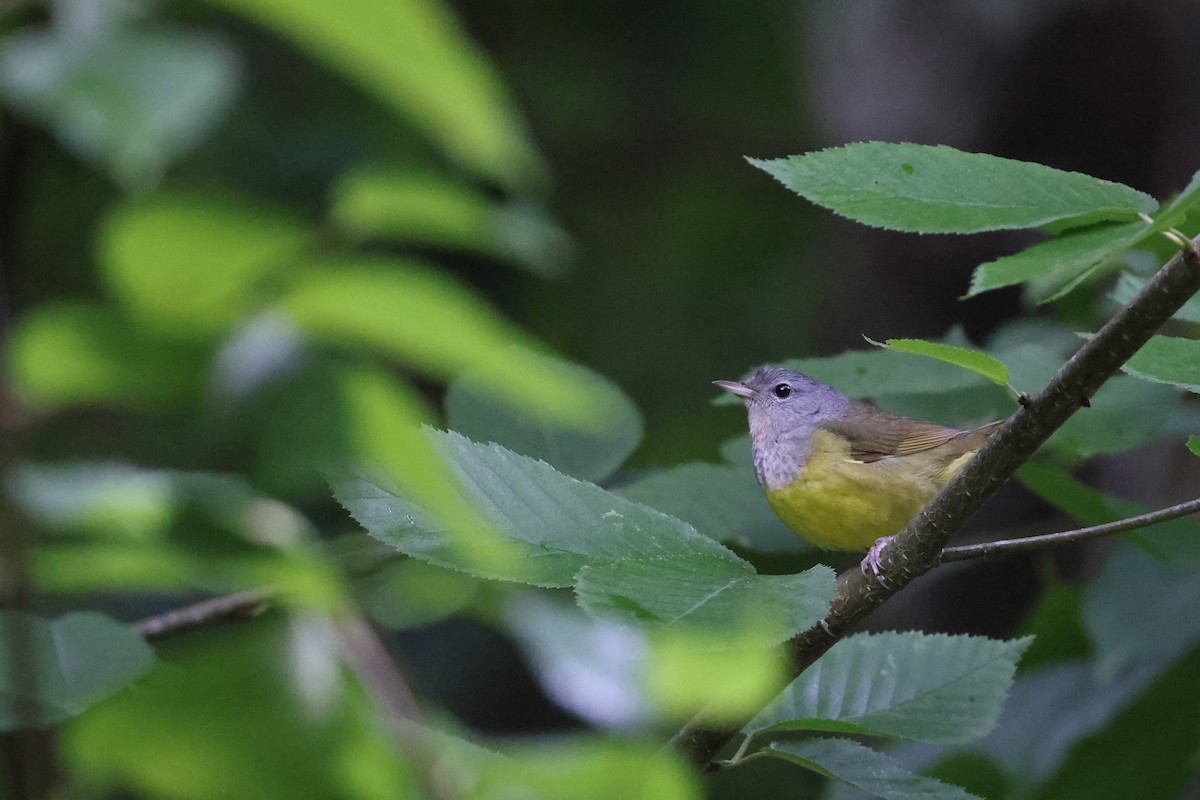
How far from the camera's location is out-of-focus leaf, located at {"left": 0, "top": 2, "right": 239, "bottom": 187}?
991mm

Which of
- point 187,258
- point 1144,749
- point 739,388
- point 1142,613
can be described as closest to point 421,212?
point 187,258

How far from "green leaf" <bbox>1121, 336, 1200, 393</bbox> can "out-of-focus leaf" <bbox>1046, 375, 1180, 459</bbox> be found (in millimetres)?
664

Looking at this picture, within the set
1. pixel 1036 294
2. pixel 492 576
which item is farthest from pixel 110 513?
pixel 1036 294

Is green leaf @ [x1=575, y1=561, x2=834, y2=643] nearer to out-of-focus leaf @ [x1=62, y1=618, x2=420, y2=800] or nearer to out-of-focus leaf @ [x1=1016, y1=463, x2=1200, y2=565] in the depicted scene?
out-of-focus leaf @ [x1=62, y1=618, x2=420, y2=800]

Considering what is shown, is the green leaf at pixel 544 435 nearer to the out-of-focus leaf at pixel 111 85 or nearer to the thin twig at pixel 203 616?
the thin twig at pixel 203 616

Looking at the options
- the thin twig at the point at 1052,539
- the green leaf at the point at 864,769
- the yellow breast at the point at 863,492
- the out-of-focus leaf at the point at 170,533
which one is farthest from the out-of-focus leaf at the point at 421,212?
the yellow breast at the point at 863,492

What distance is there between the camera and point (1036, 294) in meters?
3.01

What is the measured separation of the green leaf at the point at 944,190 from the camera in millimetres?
1432

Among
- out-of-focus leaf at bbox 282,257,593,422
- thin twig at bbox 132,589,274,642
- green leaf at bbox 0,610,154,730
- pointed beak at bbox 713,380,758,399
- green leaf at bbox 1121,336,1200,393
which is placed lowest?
thin twig at bbox 132,589,274,642

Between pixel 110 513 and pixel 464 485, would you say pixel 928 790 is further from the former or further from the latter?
pixel 110 513

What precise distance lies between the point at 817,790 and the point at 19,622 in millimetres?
4459

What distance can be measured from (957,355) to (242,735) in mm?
956

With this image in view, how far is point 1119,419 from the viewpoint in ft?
7.86

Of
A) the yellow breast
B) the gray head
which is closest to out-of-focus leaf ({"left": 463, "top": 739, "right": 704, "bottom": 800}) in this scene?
the yellow breast
